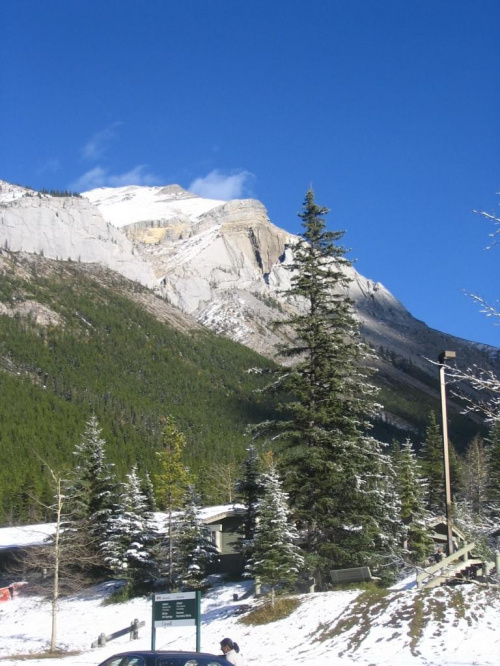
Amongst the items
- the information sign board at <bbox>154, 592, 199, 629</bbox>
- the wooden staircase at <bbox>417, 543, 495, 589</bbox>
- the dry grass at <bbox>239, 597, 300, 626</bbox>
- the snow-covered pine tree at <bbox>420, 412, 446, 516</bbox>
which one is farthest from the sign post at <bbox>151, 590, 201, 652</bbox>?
the snow-covered pine tree at <bbox>420, 412, 446, 516</bbox>

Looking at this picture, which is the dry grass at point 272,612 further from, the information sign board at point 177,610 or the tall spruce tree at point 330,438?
the information sign board at point 177,610

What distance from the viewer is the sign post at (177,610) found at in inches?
770

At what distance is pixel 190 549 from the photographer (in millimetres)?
39031

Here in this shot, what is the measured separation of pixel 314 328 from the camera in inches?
1104

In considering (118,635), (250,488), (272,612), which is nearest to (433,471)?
(250,488)

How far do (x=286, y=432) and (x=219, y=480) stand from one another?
64.9m

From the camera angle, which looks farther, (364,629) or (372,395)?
(372,395)

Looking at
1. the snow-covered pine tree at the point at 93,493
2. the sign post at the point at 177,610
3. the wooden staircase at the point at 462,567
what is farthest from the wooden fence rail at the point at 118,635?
the snow-covered pine tree at the point at 93,493

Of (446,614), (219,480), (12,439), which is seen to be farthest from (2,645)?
(12,439)

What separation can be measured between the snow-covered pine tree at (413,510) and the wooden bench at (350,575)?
11820mm

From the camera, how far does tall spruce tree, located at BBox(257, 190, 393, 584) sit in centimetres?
2714

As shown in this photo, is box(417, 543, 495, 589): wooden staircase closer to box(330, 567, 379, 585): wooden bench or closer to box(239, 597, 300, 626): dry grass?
box(330, 567, 379, 585): wooden bench

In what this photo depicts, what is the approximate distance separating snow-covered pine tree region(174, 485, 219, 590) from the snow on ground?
7.46 metres

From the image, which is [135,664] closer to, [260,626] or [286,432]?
[260,626]
